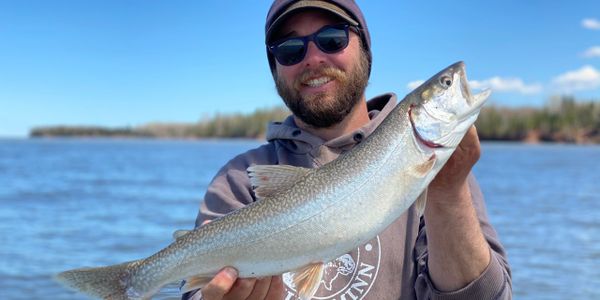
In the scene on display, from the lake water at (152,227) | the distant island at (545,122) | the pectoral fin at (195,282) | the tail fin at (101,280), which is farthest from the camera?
the distant island at (545,122)

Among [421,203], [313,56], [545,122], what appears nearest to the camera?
[421,203]

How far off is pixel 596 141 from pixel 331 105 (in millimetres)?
103729

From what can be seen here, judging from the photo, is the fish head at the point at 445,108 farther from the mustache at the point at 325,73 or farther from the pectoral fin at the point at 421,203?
the mustache at the point at 325,73

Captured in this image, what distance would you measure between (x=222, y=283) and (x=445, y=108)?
1508 mm

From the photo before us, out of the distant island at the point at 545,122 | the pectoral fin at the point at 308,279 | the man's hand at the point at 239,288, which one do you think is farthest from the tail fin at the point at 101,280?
the distant island at the point at 545,122

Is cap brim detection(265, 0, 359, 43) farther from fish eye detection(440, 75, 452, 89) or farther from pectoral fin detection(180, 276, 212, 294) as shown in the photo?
pectoral fin detection(180, 276, 212, 294)

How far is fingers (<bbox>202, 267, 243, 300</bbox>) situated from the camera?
321 cm

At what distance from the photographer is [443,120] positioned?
9.87 feet

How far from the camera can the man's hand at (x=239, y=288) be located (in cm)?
322

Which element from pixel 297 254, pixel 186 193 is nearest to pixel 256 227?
pixel 297 254

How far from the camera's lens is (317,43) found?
4105 mm

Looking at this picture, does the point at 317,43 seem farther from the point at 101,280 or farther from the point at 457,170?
the point at 101,280

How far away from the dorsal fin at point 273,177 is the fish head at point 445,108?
0.68 m

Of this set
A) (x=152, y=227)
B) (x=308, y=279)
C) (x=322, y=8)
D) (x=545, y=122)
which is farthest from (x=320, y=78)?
(x=545, y=122)
